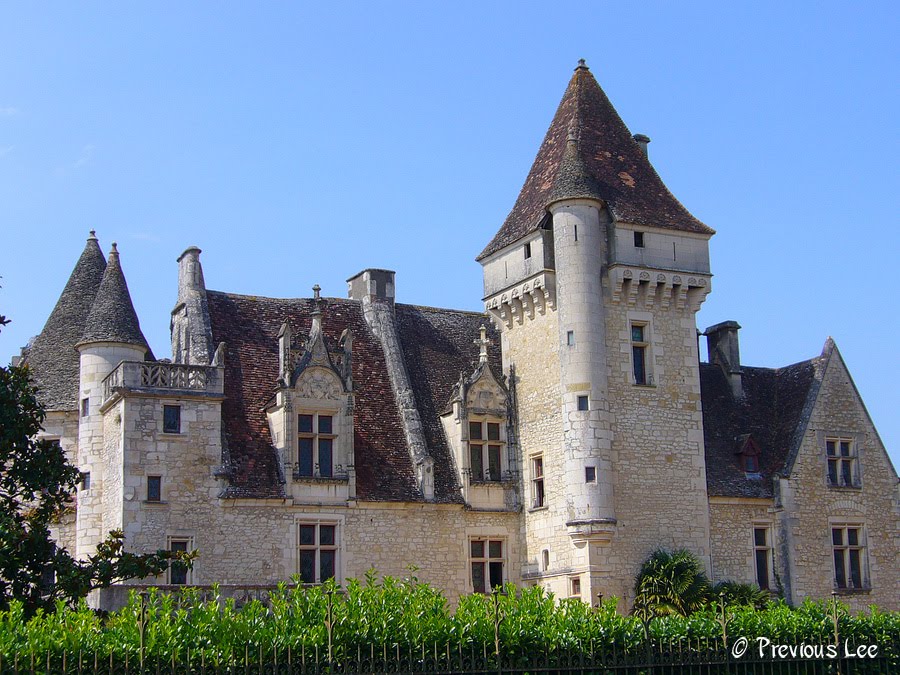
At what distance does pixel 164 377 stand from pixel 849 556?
53.5 feet

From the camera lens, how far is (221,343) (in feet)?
85.2

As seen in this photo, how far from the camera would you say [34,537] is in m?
17.8

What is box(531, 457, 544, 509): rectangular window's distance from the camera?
27.8m

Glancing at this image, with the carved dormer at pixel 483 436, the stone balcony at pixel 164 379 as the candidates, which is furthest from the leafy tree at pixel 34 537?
the carved dormer at pixel 483 436

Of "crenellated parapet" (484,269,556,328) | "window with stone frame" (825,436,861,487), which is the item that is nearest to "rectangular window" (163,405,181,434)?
"crenellated parapet" (484,269,556,328)

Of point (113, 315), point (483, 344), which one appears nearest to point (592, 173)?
point (483, 344)

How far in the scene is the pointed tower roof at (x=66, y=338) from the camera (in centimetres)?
2759

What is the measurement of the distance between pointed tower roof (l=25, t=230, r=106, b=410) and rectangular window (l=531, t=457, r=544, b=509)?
10066 mm

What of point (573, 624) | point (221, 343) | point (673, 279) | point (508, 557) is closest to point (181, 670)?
point (573, 624)

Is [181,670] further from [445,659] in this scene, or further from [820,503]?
[820,503]

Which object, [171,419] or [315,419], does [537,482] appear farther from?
[171,419]

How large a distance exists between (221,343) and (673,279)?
10080 mm

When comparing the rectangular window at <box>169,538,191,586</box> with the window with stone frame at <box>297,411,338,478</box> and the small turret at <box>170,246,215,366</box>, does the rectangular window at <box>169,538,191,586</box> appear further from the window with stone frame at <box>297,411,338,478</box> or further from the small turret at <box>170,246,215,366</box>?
the small turret at <box>170,246,215,366</box>

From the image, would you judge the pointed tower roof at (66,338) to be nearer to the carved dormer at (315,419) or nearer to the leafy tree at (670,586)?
the carved dormer at (315,419)
